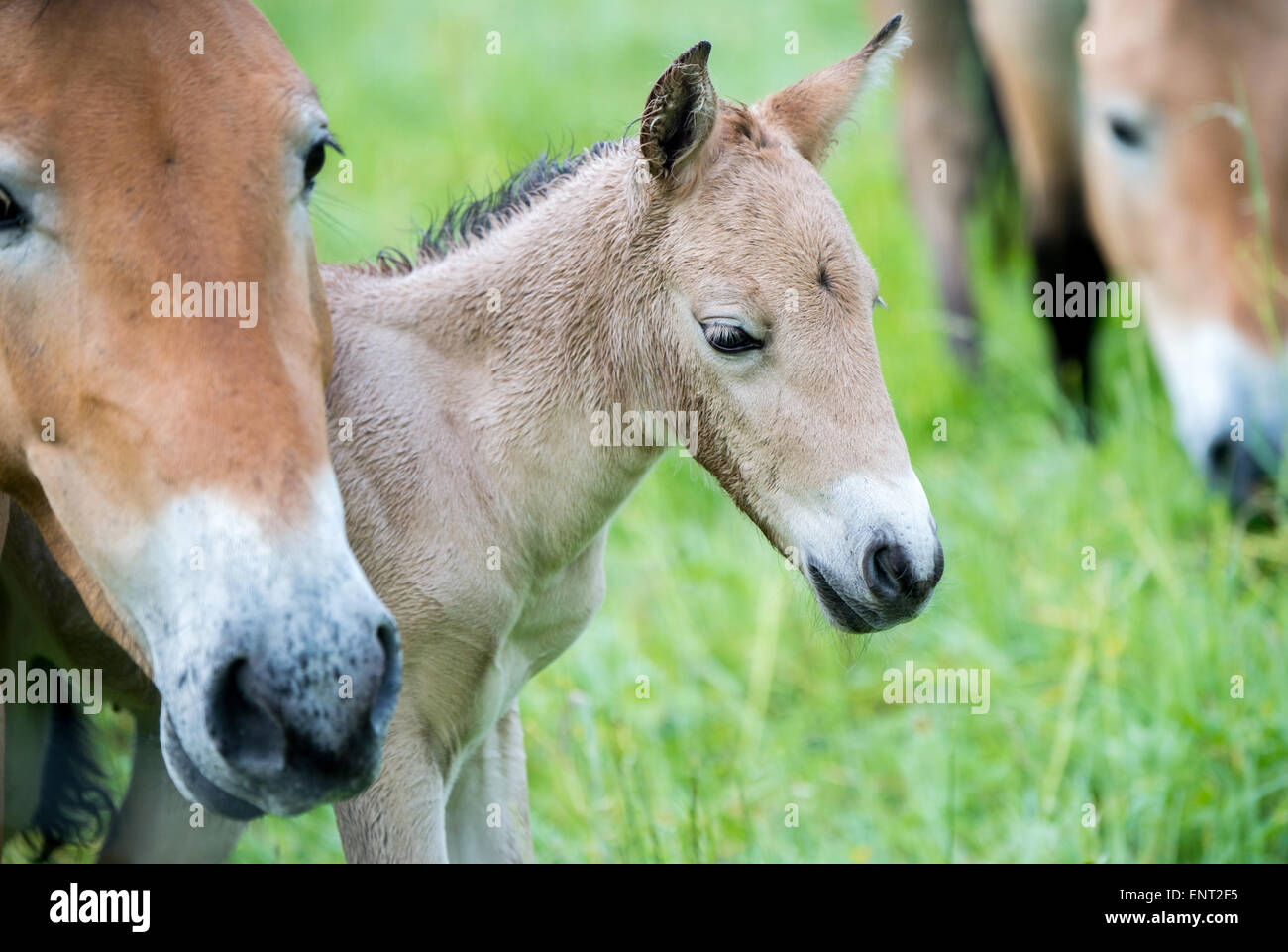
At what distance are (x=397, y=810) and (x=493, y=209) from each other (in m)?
1.31

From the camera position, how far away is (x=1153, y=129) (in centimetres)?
502

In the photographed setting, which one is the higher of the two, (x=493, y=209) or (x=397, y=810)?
(x=493, y=209)

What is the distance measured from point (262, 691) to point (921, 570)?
3.62 feet

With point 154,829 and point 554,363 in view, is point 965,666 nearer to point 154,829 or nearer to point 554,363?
point 554,363

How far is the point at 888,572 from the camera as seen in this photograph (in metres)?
2.21

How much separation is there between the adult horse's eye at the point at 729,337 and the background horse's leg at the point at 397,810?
36.4 inches

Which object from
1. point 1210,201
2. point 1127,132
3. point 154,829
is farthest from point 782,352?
point 1127,132

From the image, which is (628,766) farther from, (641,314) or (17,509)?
(17,509)

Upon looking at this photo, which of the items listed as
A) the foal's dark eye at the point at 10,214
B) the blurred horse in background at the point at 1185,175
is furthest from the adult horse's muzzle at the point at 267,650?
the blurred horse in background at the point at 1185,175

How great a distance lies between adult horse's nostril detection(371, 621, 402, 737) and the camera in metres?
1.88

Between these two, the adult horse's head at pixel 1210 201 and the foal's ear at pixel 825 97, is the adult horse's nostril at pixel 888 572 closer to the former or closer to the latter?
the foal's ear at pixel 825 97

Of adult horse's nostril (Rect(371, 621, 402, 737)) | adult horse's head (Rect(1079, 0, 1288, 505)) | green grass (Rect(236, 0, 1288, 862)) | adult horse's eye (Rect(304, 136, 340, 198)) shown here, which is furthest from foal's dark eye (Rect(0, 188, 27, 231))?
adult horse's head (Rect(1079, 0, 1288, 505))

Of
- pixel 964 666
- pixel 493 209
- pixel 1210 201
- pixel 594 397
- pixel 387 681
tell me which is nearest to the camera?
pixel 387 681

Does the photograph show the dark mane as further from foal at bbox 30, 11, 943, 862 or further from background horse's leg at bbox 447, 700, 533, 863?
background horse's leg at bbox 447, 700, 533, 863
